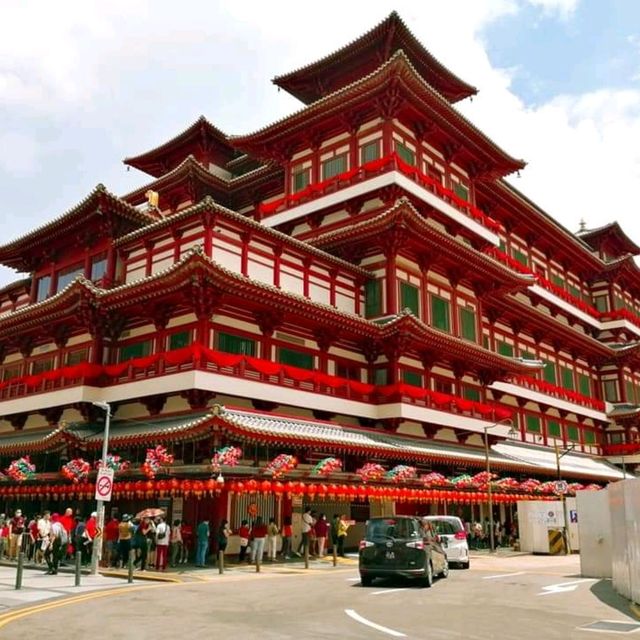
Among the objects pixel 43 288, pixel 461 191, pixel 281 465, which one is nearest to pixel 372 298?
pixel 461 191

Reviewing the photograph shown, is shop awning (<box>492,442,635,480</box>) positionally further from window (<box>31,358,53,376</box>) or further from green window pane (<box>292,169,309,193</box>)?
window (<box>31,358,53,376</box>)

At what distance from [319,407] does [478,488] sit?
11.1 metres

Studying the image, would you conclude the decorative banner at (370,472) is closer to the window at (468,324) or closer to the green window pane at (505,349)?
the window at (468,324)

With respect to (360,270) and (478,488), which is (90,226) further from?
(478,488)

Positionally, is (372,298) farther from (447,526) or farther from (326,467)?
(447,526)

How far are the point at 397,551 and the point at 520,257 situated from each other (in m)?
38.8

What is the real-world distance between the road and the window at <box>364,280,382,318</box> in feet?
53.6

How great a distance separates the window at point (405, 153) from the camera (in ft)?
128

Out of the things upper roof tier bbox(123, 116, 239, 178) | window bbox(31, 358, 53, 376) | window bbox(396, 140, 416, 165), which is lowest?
window bbox(31, 358, 53, 376)

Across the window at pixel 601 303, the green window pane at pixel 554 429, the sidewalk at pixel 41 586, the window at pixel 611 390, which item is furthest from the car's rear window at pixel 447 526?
the window at pixel 601 303

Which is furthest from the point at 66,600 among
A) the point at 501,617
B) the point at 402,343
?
the point at 402,343

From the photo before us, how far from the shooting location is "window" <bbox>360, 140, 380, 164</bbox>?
128 feet

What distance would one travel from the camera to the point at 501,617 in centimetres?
1393

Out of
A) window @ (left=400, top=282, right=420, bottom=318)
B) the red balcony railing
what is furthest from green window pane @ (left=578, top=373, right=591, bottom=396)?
window @ (left=400, top=282, right=420, bottom=318)
